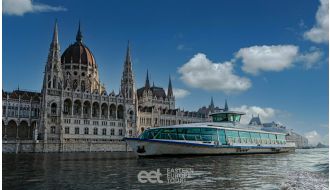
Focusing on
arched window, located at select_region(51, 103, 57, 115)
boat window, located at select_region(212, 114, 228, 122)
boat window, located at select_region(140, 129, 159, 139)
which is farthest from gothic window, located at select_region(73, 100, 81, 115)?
boat window, located at select_region(140, 129, 159, 139)

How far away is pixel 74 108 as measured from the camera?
120 metres

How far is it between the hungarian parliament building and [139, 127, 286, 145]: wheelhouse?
53775 mm

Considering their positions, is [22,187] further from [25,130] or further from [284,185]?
[25,130]

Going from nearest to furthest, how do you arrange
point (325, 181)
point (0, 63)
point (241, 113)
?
point (0, 63) → point (325, 181) → point (241, 113)

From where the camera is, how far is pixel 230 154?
210 feet

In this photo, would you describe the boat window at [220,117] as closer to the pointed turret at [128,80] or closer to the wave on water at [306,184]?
the wave on water at [306,184]

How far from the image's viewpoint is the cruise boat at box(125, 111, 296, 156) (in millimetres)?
55500

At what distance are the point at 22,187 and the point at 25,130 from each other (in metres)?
94.3

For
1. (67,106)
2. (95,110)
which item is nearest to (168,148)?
(67,106)

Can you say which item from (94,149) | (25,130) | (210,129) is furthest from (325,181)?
(25,130)

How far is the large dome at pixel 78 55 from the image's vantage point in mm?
136000

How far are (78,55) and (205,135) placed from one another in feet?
290

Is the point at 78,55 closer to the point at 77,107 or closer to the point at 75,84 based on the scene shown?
the point at 75,84

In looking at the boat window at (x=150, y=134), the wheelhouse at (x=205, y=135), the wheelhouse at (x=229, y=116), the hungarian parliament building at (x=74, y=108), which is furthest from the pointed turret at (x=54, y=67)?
the wheelhouse at (x=205, y=135)
